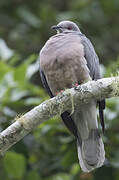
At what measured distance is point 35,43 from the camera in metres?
6.67

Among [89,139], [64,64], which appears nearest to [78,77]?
[64,64]

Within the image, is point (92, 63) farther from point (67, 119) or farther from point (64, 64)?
point (67, 119)

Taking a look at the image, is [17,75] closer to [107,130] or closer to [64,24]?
[64,24]

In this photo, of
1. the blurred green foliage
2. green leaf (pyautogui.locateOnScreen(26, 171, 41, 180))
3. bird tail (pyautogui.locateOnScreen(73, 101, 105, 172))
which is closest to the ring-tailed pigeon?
bird tail (pyautogui.locateOnScreen(73, 101, 105, 172))

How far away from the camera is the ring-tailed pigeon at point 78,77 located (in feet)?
13.7

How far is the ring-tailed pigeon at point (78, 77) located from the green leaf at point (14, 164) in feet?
1.86

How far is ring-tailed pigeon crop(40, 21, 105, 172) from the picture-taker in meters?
4.18

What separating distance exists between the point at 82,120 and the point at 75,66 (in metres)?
0.59

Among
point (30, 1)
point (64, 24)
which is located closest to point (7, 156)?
point (64, 24)

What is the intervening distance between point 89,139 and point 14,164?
78 centimetres

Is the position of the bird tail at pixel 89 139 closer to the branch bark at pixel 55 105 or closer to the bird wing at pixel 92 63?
the bird wing at pixel 92 63

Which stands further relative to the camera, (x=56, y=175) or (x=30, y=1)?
(x=30, y=1)

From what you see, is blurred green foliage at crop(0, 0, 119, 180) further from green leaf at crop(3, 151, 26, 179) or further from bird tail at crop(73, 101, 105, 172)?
bird tail at crop(73, 101, 105, 172)

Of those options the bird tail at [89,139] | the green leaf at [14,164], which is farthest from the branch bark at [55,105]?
the green leaf at [14,164]
